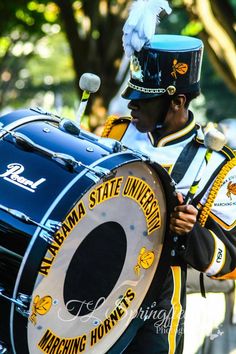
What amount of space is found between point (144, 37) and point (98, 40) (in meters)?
8.15

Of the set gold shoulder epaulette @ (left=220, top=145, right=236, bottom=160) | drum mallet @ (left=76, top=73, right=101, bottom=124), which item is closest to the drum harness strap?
gold shoulder epaulette @ (left=220, top=145, right=236, bottom=160)

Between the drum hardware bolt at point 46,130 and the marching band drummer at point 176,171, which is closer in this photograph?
the drum hardware bolt at point 46,130

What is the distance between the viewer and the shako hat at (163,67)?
402cm

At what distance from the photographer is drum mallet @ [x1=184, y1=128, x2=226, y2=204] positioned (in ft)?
12.0

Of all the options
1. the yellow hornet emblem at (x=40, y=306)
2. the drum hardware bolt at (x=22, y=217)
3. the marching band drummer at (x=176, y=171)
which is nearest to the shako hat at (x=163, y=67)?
the marching band drummer at (x=176, y=171)

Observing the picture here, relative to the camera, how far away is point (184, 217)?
381 cm

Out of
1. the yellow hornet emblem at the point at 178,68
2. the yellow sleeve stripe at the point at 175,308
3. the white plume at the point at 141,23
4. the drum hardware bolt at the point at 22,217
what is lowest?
the yellow sleeve stripe at the point at 175,308

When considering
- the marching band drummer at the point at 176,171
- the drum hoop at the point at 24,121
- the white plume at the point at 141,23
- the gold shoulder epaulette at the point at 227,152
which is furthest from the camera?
the gold shoulder epaulette at the point at 227,152

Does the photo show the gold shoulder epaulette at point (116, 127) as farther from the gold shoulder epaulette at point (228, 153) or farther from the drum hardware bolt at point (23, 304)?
the drum hardware bolt at point (23, 304)

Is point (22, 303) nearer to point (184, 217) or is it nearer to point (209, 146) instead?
point (184, 217)

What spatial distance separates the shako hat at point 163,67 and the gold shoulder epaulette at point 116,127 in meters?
0.31

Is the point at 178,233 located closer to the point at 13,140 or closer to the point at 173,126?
the point at 173,126

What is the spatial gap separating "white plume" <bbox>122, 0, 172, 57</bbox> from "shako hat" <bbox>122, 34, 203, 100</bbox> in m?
0.07

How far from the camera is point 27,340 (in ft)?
11.1
